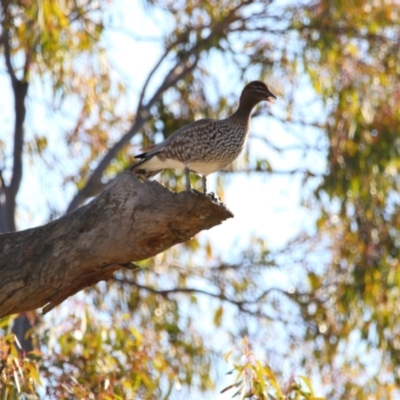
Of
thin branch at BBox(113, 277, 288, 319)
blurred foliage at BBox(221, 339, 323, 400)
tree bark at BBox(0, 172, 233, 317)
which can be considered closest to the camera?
tree bark at BBox(0, 172, 233, 317)

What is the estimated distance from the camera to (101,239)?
15.8ft

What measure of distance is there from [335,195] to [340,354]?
1452 mm

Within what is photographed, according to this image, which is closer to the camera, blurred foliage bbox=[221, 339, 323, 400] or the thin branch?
blurred foliage bbox=[221, 339, 323, 400]

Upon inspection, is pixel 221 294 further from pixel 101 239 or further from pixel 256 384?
pixel 101 239

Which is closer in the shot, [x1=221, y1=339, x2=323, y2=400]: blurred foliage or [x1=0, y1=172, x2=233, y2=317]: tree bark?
[x1=0, y1=172, x2=233, y2=317]: tree bark

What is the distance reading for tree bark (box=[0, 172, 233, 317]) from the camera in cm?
480

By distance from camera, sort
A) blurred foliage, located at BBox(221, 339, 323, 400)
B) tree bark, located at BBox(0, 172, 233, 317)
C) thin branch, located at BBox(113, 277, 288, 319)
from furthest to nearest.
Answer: thin branch, located at BBox(113, 277, 288, 319), blurred foliage, located at BBox(221, 339, 323, 400), tree bark, located at BBox(0, 172, 233, 317)

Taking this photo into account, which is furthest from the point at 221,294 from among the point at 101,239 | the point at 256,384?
the point at 101,239

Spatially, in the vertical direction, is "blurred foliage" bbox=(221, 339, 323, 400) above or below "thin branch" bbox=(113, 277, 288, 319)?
below

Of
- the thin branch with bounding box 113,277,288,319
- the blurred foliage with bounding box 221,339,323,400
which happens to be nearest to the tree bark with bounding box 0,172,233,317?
the blurred foliage with bounding box 221,339,323,400

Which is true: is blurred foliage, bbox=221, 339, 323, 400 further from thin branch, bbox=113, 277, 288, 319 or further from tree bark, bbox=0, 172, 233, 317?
thin branch, bbox=113, 277, 288, 319

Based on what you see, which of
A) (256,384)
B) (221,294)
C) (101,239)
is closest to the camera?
(101,239)

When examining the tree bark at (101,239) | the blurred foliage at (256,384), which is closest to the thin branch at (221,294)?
the blurred foliage at (256,384)

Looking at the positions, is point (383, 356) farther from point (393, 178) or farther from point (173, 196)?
point (173, 196)
